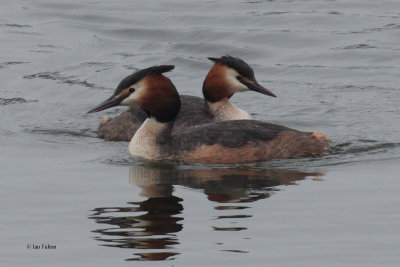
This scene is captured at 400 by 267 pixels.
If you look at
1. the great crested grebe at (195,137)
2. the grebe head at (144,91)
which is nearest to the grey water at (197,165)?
the great crested grebe at (195,137)

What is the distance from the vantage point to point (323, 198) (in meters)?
10.5

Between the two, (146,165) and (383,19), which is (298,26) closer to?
(383,19)

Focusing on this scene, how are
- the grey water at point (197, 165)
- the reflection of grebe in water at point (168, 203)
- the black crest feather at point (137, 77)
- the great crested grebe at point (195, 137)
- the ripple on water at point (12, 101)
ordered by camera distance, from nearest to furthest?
the grey water at point (197, 165) → the reflection of grebe in water at point (168, 203) → the great crested grebe at point (195, 137) → the black crest feather at point (137, 77) → the ripple on water at point (12, 101)

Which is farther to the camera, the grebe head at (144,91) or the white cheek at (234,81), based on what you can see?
the white cheek at (234,81)

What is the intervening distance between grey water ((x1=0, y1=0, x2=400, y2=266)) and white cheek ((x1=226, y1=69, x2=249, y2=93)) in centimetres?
115

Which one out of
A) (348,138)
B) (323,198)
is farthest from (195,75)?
(323,198)

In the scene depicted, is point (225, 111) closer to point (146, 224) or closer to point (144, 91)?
point (144, 91)

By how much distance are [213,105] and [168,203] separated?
153 inches

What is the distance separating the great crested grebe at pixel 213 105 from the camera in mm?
13914

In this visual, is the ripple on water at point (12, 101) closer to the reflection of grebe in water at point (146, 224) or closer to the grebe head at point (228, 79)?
the grebe head at point (228, 79)

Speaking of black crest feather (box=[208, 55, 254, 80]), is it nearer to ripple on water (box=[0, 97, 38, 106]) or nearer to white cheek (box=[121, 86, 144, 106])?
white cheek (box=[121, 86, 144, 106])

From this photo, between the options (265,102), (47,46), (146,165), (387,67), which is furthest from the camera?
(47,46)

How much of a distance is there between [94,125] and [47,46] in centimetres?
511

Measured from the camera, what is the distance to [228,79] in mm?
14109
